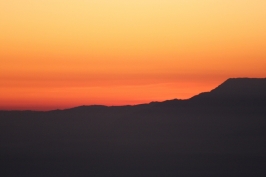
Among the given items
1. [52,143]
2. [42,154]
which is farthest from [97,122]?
[42,154]

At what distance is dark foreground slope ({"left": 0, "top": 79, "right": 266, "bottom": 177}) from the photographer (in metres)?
48.7

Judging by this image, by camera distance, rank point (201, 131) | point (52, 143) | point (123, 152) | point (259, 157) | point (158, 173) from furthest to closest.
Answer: point (201, 131) → point (52, 143) → point (123, 152) → point (259, 157) → point (158, 173)

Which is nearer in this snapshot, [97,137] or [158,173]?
[158,173]

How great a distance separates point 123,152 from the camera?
54938 millimetres

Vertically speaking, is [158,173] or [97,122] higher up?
[97,122]

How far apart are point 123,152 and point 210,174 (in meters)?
11.6

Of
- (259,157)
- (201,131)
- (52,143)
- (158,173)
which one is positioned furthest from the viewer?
(201,131)

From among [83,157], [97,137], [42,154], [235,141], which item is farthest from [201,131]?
[42,154]

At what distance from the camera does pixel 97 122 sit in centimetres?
6456

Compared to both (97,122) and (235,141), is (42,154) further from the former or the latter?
(235,141)

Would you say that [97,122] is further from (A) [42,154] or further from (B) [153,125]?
(A) [42,154]

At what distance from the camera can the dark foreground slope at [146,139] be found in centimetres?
4866

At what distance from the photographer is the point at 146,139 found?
62656 millimetres

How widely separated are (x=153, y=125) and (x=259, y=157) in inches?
739
